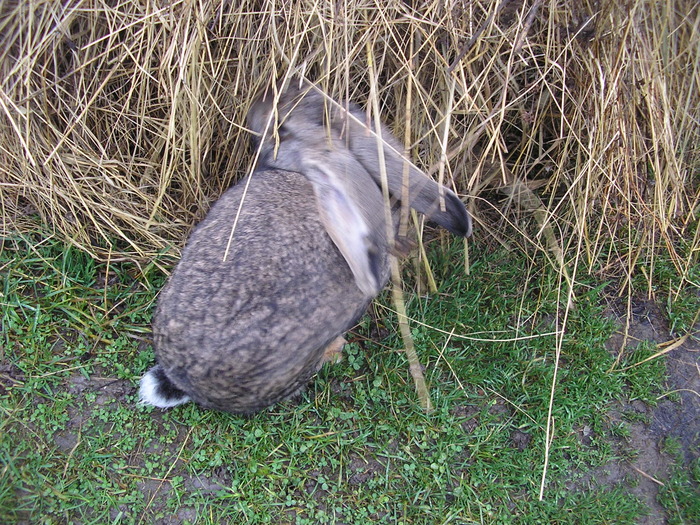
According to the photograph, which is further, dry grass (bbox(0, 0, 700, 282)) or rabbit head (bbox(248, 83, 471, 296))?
dry grass (bbox(0, 0, 700, 282))

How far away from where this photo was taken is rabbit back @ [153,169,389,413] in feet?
6.30

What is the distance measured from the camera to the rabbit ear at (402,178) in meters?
2.15

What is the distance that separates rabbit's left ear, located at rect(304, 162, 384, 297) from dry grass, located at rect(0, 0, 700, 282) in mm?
356

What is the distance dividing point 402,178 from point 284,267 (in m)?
0.53

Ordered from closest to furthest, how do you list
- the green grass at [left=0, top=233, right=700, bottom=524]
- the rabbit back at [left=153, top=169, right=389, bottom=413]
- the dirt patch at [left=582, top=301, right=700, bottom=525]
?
the rabbit back at [left=153, top=169, right=389, bottom=413]
the green grass at [left=0, top=233, right=700, bottom=524]
the dirt patch at [left=582, top=301, right=700, bottom=525]

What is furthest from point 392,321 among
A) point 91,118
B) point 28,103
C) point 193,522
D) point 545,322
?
point 28,103

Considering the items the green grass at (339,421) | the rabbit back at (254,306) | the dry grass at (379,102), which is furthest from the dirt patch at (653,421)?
the rabbit back at (254,306)

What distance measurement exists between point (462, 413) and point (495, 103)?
3.67ft

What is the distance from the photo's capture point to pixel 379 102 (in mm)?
2385

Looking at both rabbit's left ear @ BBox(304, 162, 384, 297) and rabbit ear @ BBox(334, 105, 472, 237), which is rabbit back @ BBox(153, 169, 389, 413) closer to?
rabbit's left ear @ BBox(304, 162, 384, 297)

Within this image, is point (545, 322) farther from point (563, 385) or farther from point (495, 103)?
point (495, 103)

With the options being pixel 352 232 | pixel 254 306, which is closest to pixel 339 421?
pixel 254 306

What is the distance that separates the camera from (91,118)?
2.37m

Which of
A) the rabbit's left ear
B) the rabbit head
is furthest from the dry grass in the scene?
the rabbit's left ear
